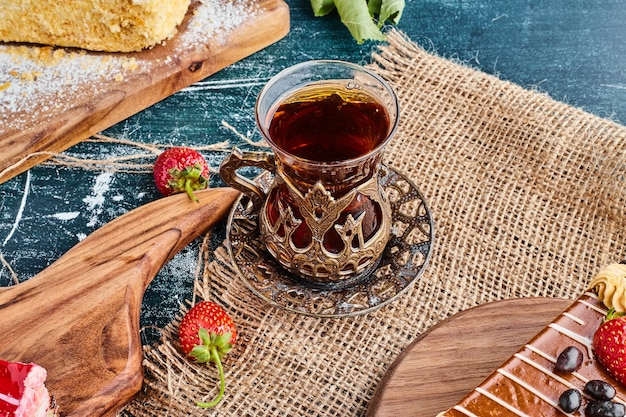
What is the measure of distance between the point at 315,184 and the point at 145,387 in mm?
772

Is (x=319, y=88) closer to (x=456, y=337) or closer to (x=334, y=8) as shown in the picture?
(x=456, y=337)

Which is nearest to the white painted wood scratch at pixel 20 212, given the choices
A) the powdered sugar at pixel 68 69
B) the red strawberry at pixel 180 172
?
the powdered sugar at pixel 68 69

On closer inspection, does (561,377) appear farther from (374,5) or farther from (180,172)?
(374,5)

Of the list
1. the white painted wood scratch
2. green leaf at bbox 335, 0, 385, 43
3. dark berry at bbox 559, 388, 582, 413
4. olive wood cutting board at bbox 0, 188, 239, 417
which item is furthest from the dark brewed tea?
the white painted wood scratch

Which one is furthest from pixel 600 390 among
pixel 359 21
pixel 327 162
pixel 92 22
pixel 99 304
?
pixel 92 22

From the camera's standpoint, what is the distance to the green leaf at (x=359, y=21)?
292 cm

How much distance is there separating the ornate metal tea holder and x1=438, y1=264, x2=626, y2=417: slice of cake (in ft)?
1.32

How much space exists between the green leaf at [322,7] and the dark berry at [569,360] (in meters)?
1.86

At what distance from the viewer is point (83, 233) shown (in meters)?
2.49

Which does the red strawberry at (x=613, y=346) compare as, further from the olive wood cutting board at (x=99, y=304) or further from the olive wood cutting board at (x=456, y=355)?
the olive wood cutting board at (x=99, y=304)

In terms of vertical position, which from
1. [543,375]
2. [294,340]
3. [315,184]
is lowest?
[294,340]

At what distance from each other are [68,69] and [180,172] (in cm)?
81

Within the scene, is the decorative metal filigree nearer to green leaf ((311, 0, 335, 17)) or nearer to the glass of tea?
the glass of tea

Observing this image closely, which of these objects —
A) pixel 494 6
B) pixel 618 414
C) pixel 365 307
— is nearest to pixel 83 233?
pixel 365 307
